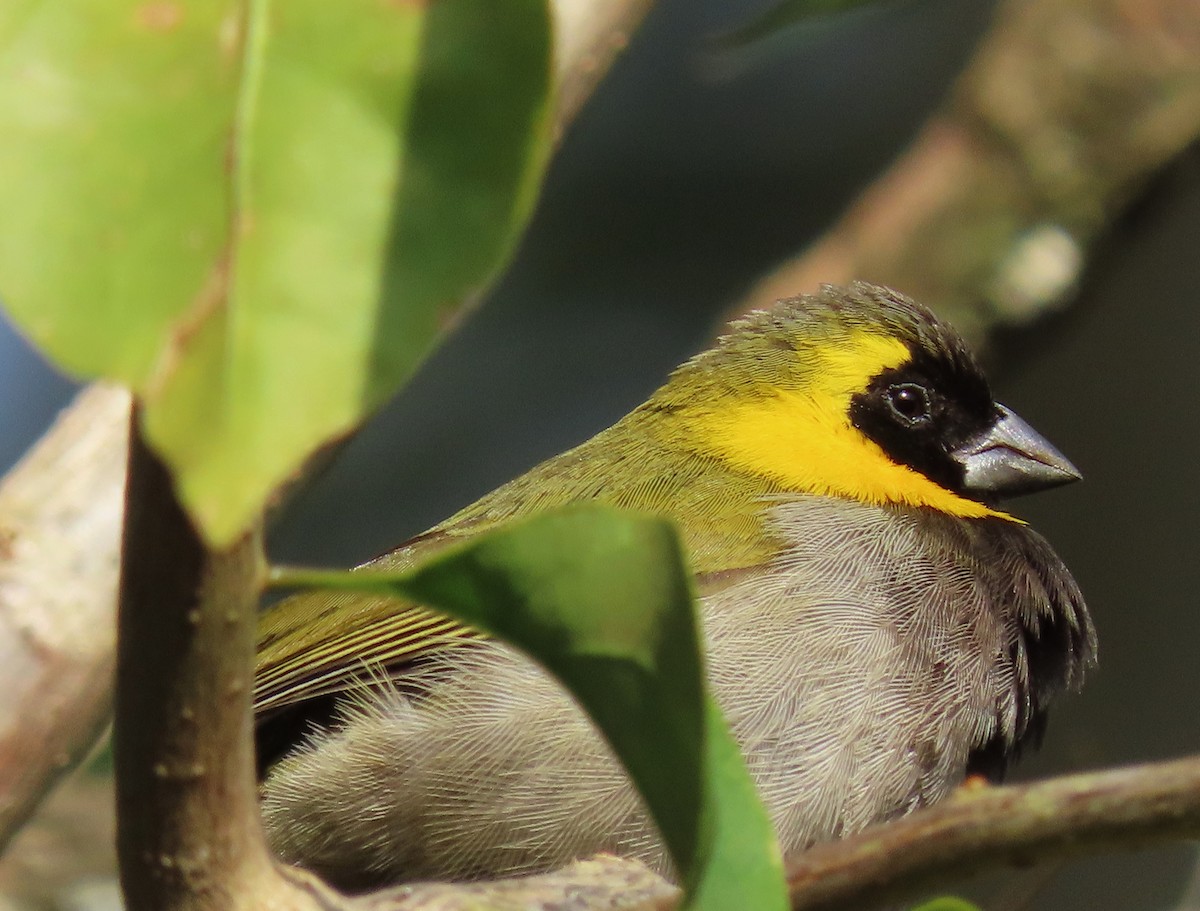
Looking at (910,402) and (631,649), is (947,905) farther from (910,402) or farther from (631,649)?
(910,402)

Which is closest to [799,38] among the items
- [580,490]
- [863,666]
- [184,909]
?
[580,490]

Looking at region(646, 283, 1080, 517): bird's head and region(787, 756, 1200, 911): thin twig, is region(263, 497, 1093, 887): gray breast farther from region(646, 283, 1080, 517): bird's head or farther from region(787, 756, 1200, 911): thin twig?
region(787, 756, 1200, 911): thin twig

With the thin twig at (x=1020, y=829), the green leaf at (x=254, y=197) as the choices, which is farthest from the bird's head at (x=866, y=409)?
the green leaf at (x=254, y=197)

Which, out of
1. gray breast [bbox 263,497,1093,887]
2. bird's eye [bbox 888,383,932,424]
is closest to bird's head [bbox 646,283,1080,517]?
bird's eye [bbox 888,383,932,424]

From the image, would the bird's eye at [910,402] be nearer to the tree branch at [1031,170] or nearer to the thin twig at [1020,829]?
the thin twig at [1020,829]

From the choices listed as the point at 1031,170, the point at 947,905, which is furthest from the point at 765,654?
the point at 1031,170
